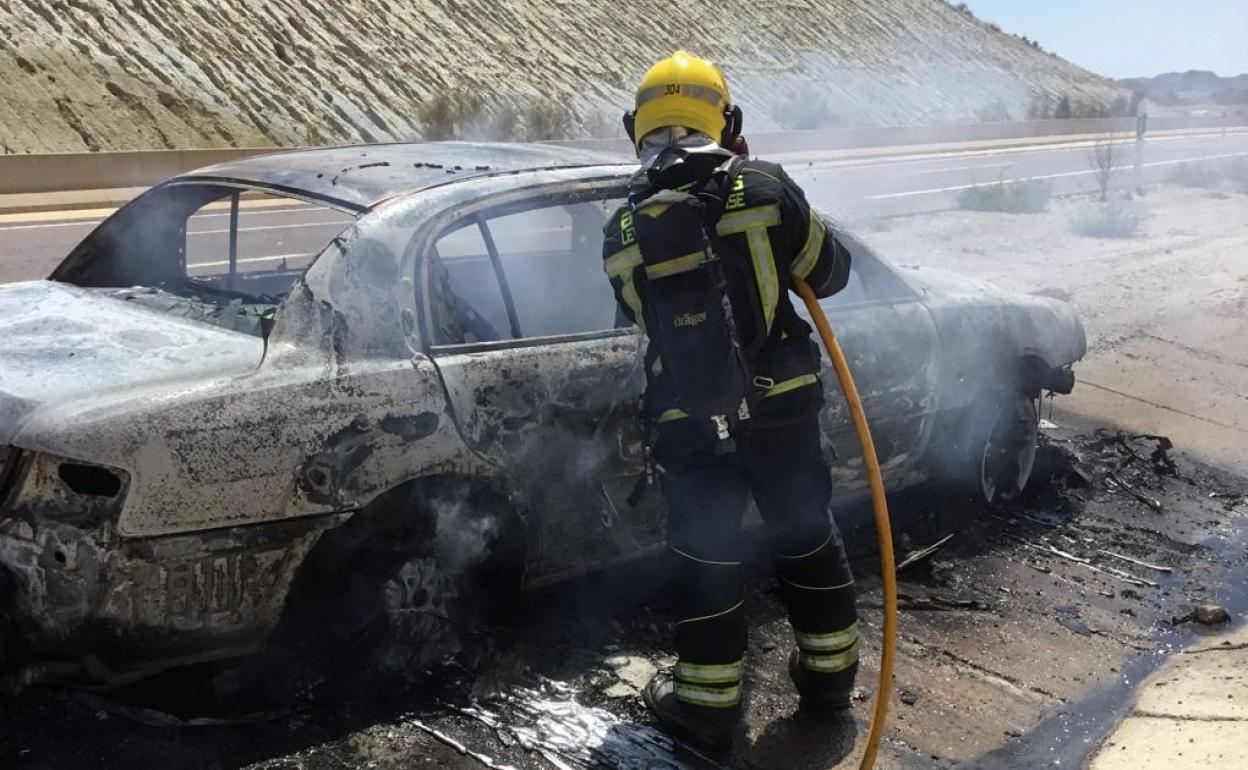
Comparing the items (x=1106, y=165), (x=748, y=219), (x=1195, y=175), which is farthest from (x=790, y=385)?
(x=1195, y=175)

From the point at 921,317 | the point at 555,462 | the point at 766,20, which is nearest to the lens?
the point at 555,462

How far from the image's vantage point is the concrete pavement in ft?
11.5

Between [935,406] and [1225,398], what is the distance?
4.00 m

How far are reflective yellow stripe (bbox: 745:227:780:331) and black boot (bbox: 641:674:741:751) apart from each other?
106 cm

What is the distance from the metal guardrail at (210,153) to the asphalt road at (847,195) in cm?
153

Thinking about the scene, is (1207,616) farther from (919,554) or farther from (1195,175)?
(1195,175)

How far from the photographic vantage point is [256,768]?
3.11 meters

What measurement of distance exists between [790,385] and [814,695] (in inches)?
37.3

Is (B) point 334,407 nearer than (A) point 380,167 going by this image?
Yes

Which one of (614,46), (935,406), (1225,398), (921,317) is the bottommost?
(1225,398)

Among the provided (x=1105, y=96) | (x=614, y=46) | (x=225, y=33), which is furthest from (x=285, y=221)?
(x=1105, y=96)

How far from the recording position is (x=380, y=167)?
13.3 ft

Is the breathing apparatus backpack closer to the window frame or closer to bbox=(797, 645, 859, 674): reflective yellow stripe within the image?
the window frame

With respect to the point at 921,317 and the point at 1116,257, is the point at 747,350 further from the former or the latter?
the point at 1116,257
